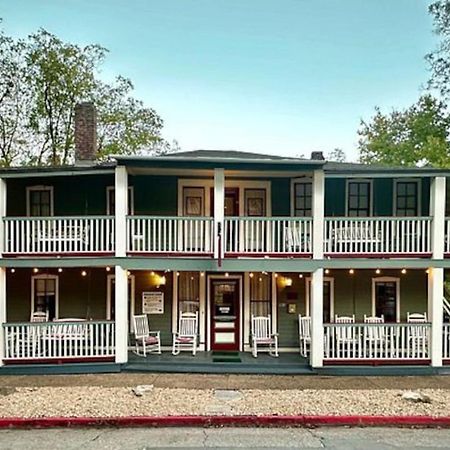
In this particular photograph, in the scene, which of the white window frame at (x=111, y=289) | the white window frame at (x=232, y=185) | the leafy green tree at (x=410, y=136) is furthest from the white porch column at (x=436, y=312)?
the leafy green tree at (x=410, y=136)

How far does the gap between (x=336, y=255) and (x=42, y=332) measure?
7836 mm

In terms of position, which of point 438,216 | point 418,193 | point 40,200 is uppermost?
point 418,193

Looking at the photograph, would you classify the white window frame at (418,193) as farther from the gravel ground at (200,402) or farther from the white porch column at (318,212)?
the gravel ground at (200,402)

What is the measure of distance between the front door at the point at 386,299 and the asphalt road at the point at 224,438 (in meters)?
6.19

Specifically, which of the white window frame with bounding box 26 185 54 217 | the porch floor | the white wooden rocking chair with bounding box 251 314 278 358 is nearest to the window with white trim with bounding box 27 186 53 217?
the white window frame with bounding box 26 185 54 217

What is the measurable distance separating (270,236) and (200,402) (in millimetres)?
4904

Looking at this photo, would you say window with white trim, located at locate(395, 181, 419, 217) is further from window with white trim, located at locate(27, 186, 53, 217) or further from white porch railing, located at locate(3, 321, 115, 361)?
window with white trim, located at locate(27, 186, 53, 217)

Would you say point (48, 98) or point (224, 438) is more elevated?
point (48, 98)

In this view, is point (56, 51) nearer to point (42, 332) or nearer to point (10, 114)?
point (10, 114)

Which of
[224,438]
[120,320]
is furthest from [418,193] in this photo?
[224,438]

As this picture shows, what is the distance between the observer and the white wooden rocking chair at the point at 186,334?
12930 millimetres

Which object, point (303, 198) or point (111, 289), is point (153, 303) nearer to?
point (111, 289)

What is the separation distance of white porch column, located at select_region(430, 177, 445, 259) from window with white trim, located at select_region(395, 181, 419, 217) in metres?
2.00

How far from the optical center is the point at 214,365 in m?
11.8
